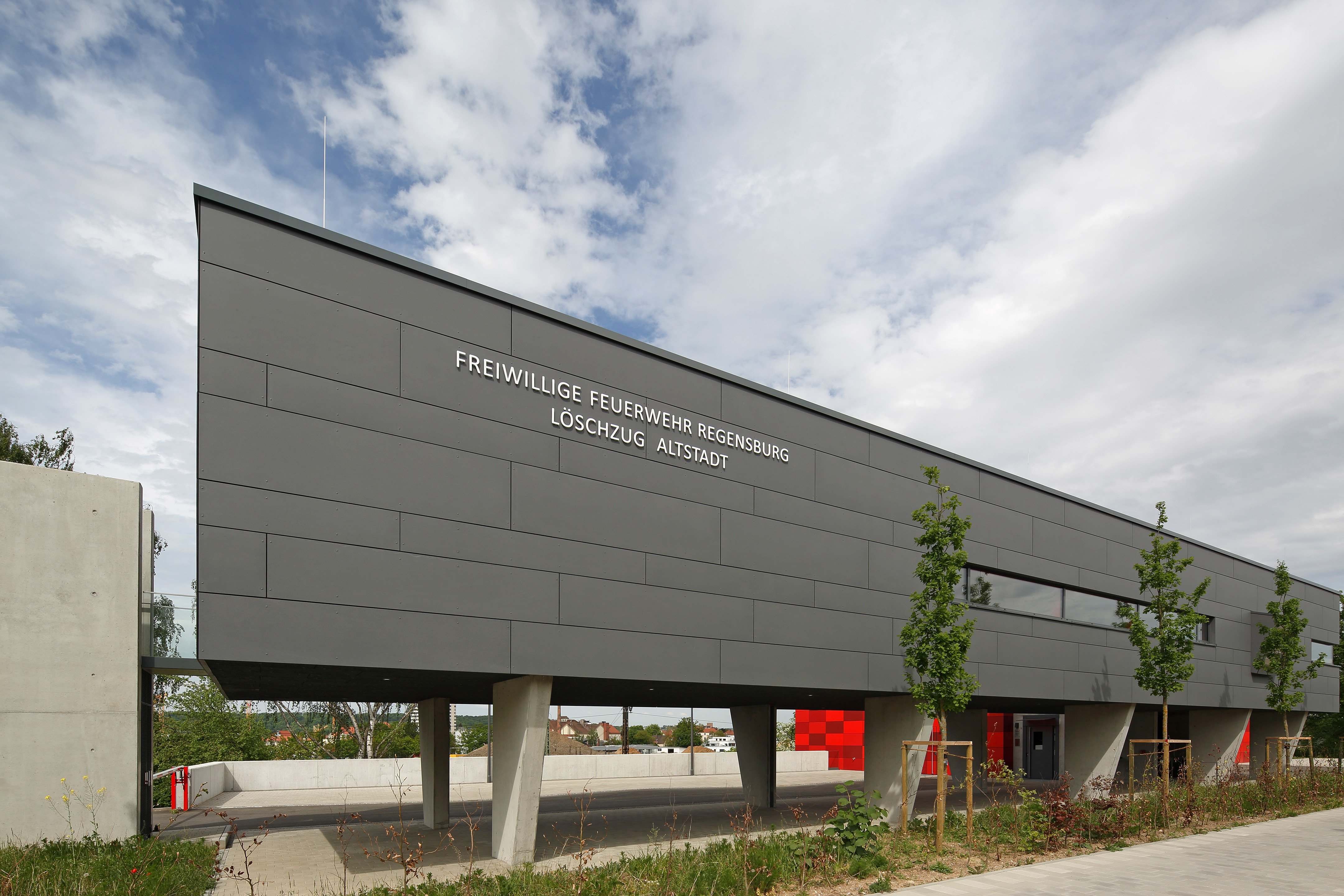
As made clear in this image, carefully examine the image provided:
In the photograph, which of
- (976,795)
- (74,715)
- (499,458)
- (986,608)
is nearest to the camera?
(499,458)

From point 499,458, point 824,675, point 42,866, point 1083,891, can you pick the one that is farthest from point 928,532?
point 42,866

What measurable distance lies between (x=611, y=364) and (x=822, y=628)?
6.98 metres

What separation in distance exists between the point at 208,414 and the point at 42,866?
6.52 meters

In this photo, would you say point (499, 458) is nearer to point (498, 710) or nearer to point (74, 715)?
point (498, 710)

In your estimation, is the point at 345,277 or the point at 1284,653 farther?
the point at 1284,653

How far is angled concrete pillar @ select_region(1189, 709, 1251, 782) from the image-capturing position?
3266cm

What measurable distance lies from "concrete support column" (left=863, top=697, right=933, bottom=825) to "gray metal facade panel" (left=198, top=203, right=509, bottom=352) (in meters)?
12.6

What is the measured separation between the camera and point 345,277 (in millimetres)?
12500

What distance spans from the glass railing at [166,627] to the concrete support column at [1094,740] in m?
23.7

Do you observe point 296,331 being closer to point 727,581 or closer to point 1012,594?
point 727,581

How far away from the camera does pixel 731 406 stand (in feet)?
56.3

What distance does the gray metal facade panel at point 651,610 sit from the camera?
46.8 feet

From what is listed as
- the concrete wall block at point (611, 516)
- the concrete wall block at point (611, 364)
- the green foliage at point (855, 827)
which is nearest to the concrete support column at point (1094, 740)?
the green foliage at point (855, 827)

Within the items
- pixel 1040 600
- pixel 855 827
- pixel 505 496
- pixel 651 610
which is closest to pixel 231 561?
pixel 505 496
